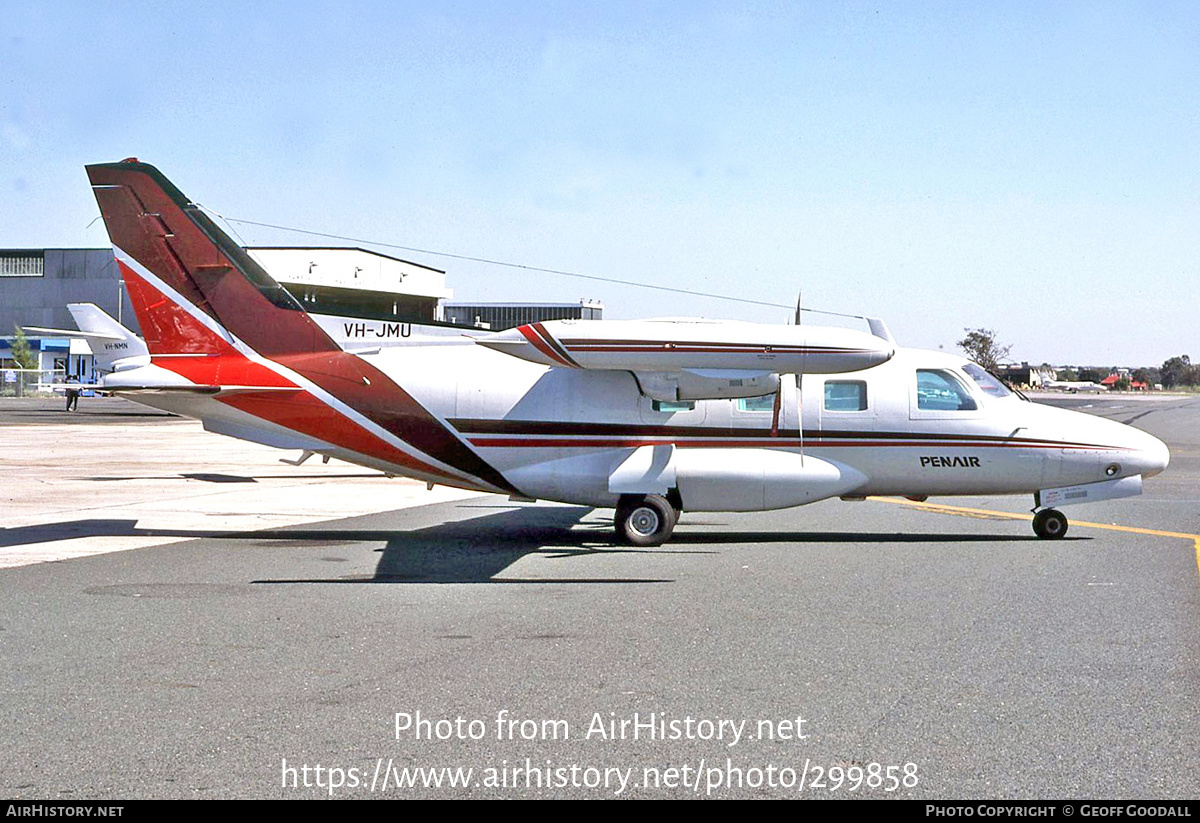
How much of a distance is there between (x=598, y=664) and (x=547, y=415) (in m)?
8.10

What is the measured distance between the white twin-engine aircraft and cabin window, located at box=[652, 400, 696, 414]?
0.02m

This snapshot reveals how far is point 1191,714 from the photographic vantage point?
7391 millimetres

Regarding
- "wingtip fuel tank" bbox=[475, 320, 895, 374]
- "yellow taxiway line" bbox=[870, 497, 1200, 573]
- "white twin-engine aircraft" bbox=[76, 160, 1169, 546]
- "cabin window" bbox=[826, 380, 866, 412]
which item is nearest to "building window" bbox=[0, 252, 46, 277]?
"white twin-engine aircraft" bbox=[76, 160, 1169, 546]

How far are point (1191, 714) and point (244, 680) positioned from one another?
234 inches

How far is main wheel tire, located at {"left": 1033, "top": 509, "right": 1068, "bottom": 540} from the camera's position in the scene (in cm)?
1669

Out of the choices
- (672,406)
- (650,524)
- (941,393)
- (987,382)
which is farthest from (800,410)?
(987,382)

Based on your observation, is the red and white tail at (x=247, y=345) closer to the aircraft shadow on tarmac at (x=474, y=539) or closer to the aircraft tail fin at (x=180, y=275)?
the aircraft tail fin at (x=180, y=275)

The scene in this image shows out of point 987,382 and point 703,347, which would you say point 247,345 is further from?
point 987,382

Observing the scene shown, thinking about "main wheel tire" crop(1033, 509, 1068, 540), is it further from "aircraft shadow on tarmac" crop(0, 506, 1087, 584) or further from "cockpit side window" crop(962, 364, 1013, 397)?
"cockpit side window" crop(962, 364, 1013, 397)

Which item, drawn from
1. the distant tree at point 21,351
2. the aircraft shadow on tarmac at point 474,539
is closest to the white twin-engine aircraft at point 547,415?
the aircraft shadow on tarmac at point 474,539

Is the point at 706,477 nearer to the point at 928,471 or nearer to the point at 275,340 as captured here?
the point at 928,471

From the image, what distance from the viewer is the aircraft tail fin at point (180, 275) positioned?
16844 millimetres

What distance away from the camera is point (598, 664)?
873cm

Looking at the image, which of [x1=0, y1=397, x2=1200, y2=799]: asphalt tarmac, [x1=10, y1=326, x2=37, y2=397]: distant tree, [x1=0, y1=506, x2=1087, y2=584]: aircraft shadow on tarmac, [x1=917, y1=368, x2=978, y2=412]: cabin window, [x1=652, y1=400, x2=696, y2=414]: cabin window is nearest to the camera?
[x1=0, y1=397, x2=1200, y2=799]: asphalt tarmac
